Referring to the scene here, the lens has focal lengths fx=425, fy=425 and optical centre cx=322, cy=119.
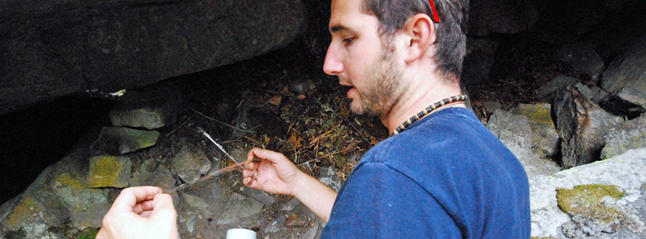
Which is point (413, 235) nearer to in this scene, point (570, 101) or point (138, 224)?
point (138, 224)

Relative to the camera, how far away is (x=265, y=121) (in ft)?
11.7

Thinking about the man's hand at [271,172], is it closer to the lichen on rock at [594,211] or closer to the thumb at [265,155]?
the thumb at [265,155]

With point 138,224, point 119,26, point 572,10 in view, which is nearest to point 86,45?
point 119,26

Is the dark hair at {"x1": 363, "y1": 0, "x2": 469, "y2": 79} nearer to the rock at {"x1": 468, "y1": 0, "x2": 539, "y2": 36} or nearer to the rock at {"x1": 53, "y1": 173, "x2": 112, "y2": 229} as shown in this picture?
the rock at {"x1": 468, "y1": 0, "x2": 539, "y2": 36}

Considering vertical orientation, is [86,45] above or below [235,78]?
above

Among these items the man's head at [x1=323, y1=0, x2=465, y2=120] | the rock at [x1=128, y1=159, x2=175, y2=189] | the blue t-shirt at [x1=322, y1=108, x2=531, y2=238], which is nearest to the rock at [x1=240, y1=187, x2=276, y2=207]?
the rock at [x1=128, y1=159, x2=175, y2=189]

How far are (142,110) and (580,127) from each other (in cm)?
355

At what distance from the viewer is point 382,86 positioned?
1587 mm

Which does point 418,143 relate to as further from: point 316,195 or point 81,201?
point 81,201

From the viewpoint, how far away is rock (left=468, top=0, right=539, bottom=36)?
12.7ft

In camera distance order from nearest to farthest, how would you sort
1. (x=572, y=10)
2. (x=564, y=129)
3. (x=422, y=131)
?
(x=422, y=131) → (x=564, y=129) → (x=572, y=10)

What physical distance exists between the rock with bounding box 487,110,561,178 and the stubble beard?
7.71 feet

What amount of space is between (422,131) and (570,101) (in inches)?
123

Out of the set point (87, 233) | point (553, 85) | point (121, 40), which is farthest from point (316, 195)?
point (553, 85)
